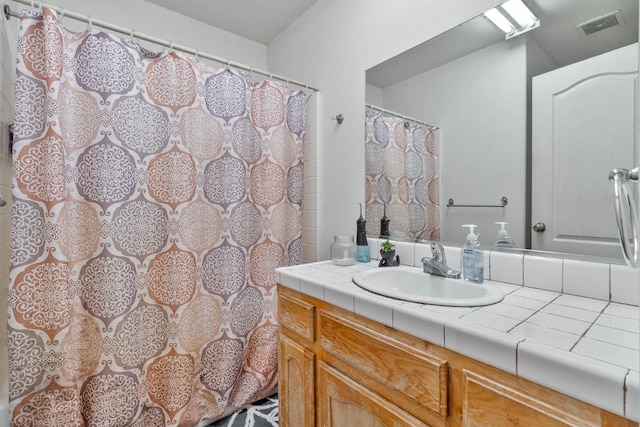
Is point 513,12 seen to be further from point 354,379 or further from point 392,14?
point 354,379

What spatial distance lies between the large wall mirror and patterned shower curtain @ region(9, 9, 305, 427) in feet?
3.00

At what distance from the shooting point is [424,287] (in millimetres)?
1159

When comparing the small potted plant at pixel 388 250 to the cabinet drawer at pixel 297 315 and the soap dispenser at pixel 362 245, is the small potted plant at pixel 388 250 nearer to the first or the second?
the soap dispenser at pixel 362 245

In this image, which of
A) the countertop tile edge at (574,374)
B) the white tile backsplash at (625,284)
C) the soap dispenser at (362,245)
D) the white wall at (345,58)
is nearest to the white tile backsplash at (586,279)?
the white tile backsplash at (625,284)

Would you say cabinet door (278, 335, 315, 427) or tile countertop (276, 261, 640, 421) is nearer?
tile countertop (276, 261, 640, 421)

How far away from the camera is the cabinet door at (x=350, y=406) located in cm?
82

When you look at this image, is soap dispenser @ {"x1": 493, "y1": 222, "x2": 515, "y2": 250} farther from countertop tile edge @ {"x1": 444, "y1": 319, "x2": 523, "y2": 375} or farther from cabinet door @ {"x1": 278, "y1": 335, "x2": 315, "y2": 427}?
cabinet door @ {"x1": 278, "y1": 335, "x2": 315, "y2": 427}

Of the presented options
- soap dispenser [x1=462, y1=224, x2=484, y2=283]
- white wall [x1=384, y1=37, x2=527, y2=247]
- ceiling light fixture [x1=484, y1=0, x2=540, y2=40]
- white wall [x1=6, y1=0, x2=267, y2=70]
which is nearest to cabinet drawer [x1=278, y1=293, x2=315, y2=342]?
Result: soap dispenser [x1=462, y1=224, x2=484, y2=283]

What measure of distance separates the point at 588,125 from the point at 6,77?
2215 millimetres

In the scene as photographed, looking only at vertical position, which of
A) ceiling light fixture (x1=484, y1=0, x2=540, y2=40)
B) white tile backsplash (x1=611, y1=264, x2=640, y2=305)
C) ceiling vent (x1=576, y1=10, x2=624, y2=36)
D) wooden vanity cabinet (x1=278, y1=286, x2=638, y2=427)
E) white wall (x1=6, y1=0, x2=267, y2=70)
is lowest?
wooden vanity cabinet (x1=278, y1=286, x2=638, y2=427)

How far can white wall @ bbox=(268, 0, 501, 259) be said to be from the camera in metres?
1.38

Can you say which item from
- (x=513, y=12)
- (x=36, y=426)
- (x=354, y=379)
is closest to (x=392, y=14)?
(x=513, y=12)

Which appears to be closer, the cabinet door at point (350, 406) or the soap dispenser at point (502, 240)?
the cabinet door at point (350, 406)

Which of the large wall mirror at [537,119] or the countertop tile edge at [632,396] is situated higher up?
the large wall mirror at [537,119]
